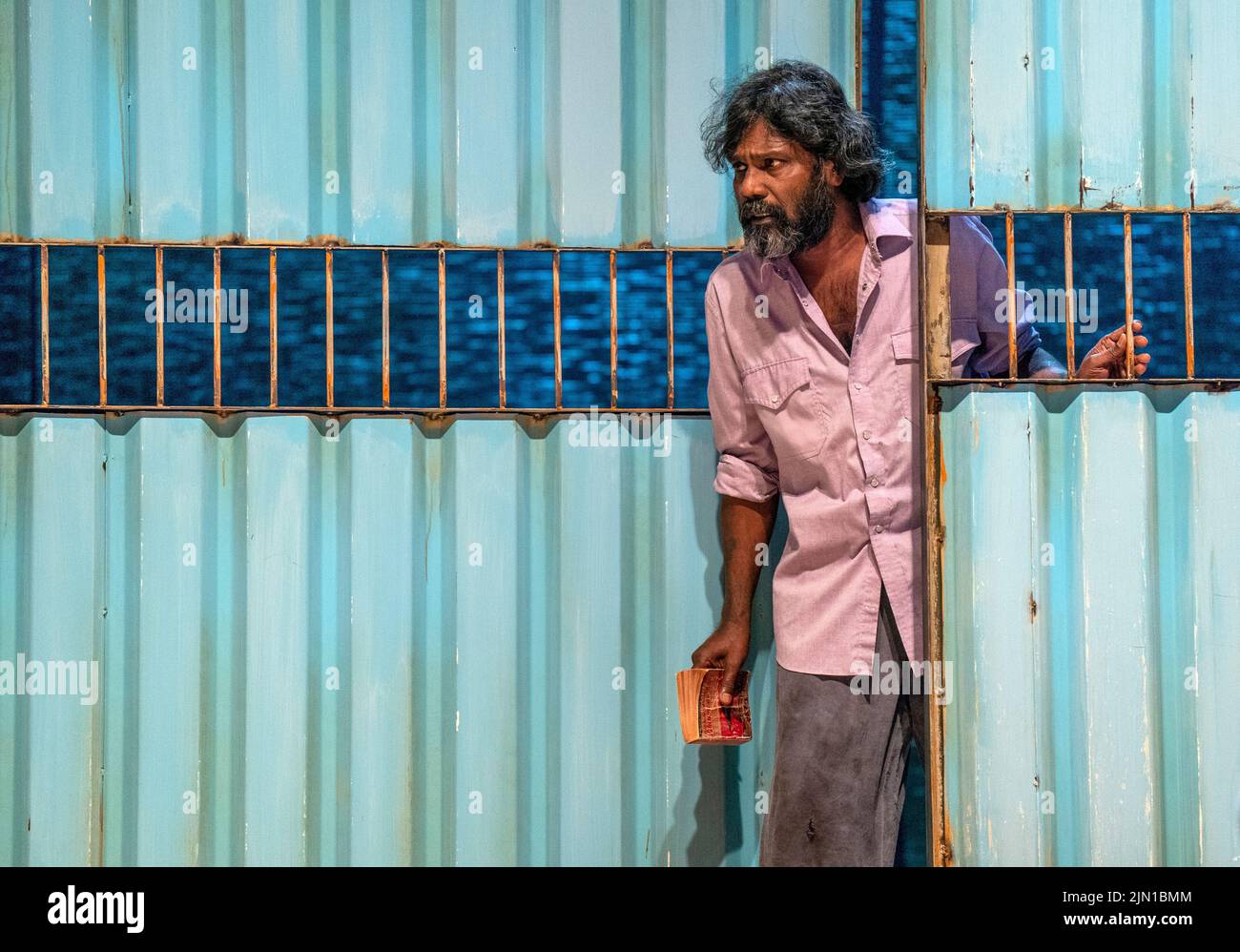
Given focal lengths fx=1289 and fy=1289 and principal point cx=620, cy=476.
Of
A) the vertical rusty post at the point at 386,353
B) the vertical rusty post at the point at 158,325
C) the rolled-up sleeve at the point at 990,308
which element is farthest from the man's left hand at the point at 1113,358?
the vertical rusty post at the point at 158,325

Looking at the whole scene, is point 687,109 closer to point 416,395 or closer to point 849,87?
point 849,87

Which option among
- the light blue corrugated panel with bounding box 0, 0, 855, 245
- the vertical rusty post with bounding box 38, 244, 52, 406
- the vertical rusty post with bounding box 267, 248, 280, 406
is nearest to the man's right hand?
the light blue corrugated panel with bounding box 0, 0, 855, 245

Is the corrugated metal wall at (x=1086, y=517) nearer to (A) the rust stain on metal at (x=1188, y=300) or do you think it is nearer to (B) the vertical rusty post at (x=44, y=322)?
(A) the rust stain on metal at (x=1188, y=300)

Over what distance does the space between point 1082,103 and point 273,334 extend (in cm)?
198

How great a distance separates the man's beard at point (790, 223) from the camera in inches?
112

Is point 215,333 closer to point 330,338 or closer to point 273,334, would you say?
point 273,334

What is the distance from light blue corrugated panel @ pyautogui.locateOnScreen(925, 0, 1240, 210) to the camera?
2.95 metres

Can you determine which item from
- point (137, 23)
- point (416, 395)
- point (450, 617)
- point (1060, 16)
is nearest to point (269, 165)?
point (137, 23)

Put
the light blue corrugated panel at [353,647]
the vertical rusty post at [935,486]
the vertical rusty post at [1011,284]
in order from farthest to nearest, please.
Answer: the light blue corrugated panel at [353,647], the vertical rusty post at [1011,284], the vertical rusty post at [935,486]

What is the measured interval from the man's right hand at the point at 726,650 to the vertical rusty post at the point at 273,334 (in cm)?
118

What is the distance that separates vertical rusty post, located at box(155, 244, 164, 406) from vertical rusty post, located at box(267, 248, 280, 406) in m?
0.25

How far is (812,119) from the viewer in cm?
284

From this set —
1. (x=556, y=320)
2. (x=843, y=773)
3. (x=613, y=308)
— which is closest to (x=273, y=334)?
(x=556, y=320)

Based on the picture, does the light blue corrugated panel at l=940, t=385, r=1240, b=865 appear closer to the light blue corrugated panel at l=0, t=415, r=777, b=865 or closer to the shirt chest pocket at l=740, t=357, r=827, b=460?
the shirt chest pocket at l=740, t=357, r=827, b=460
